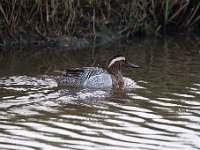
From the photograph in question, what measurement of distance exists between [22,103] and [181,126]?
2.26 metres

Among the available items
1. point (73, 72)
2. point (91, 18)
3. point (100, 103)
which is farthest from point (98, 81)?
point (91, 18)

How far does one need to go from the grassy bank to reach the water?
1.50 ft

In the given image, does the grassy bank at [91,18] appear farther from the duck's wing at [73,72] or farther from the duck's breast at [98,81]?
the duck's breast at [98,81]

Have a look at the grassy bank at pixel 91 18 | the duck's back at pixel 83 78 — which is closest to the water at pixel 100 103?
the duck's back at pixel 83 78

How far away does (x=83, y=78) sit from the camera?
1112 cm

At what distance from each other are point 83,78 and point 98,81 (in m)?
0.23

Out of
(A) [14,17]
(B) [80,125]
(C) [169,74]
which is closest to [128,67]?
(C) [169,74]

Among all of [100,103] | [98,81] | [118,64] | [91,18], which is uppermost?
[91,18]

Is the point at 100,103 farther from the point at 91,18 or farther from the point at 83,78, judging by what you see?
the point at 91,18

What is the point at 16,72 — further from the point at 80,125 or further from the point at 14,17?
the point at 80,125

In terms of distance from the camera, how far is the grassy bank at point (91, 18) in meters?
13.9

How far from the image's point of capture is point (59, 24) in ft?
47.1

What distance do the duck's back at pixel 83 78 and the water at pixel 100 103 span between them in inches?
6.5

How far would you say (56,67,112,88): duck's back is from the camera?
1107 centimetres
